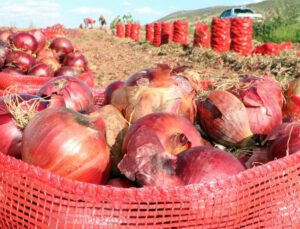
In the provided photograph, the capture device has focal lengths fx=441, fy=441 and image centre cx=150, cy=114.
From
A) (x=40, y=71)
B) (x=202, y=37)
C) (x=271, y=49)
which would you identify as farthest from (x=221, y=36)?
(x=40, y=71)

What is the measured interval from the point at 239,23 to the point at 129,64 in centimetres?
373

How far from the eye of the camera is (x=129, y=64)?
13867mm

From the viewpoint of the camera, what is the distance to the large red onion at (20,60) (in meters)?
4.98

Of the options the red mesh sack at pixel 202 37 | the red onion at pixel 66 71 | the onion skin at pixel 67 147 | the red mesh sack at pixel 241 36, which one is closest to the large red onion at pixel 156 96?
the onion skin at pixel 67 147

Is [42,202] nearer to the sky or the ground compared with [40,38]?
nearer to the sky

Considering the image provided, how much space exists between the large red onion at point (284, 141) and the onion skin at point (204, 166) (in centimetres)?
25

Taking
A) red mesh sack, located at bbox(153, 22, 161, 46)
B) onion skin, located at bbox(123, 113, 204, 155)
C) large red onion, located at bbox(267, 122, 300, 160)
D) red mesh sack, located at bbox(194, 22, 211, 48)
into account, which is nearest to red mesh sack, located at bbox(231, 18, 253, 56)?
red mesh sack, located at bbox(194, 22, 211, 48)

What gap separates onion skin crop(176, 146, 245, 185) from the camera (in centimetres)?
138

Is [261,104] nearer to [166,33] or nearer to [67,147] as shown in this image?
[67,147]

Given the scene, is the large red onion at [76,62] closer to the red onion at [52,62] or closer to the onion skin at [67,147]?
the red onion at [52,62]

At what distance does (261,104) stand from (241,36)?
41.1 feet

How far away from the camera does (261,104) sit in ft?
6.27

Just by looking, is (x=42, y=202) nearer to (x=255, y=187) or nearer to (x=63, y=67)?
(x=255, y=187)

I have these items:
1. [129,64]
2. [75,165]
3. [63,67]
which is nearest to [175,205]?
[75,165]
